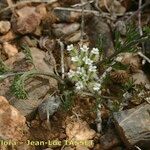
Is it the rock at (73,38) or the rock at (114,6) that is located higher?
the rock at (114,6)

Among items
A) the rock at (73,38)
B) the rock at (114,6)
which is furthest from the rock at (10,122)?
the rock at (114,6)

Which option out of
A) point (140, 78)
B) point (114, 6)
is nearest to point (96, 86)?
point (140, 78)

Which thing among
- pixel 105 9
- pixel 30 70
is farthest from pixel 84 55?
pixel 105 9

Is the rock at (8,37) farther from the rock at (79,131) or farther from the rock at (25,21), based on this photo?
the rock at (79,131)

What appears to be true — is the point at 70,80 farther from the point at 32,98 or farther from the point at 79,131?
the point at 79,131

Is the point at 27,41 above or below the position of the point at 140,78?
above

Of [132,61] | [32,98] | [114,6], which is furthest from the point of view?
[114,6]

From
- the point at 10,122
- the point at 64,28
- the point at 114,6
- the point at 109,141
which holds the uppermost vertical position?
the point at 114,6

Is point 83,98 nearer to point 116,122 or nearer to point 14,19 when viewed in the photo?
point 116,122
